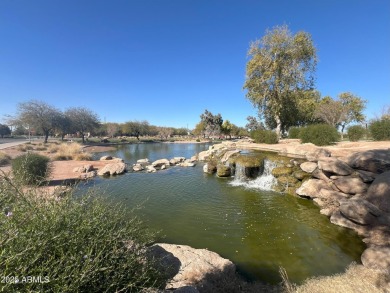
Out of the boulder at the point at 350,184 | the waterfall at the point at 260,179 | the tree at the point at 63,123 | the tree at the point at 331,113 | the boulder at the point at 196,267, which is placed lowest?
the boulder at the point at 196,267

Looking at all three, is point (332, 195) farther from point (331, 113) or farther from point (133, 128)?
point (133, 128)

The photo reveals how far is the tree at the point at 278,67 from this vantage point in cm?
2631

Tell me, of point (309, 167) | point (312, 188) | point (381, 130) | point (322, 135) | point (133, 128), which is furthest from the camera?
point (133, 128)

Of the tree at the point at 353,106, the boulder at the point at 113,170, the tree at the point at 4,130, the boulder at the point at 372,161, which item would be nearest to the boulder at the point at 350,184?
the boulder at the point at 372,161

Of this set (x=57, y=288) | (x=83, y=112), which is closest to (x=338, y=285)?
(x=57, y=288)

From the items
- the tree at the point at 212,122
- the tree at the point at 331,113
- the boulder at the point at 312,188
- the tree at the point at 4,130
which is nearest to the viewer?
the boulder at the point at 312,188

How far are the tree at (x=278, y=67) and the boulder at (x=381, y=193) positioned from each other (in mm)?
20876

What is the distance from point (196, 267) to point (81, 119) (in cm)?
6291

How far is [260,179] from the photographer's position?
1495 cm

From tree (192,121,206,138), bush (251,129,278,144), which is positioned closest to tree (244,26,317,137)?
bush (251,129,278,144)

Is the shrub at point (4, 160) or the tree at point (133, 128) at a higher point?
the tree at point (133, 128)

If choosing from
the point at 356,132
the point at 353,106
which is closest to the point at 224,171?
the point at 356,132

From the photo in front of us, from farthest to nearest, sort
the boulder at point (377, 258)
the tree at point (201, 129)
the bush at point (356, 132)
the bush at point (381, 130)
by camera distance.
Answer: the tree at point (201, 129)
the bush at point (356, 132)
the bush at point (381, 130)
the boulder at point (377, 258)

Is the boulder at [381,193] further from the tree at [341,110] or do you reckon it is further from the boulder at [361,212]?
the tree at [341,110]
